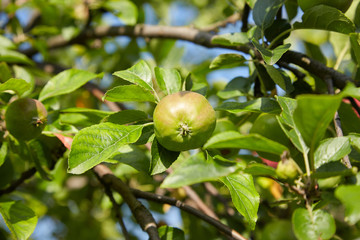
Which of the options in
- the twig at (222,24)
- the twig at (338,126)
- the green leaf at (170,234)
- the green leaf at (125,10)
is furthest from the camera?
the twig at (222,24)

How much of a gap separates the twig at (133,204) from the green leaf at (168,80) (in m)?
0.34

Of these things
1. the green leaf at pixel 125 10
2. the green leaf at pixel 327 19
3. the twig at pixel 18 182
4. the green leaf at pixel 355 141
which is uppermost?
the green leaf at pixel 327 19

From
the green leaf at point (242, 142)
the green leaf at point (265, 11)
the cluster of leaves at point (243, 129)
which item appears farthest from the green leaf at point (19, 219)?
the green leaf at point (265, 11)

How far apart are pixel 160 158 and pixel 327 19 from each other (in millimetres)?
556

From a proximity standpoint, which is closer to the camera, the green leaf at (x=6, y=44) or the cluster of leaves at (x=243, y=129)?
the cluster of leaves at (x=243, y=129)

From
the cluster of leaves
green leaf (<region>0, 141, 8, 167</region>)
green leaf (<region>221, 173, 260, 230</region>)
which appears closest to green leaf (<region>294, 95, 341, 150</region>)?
the cluster of leaves

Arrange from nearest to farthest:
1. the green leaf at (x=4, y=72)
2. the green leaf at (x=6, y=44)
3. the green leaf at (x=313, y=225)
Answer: the green leaf at (x=313, y=225) → the green leaf at (x=4, y=72) → the green leaf at (x=6, y=44)

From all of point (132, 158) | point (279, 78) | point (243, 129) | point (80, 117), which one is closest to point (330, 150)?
point (279, 78)

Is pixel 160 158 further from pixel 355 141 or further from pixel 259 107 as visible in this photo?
pixel 355 141

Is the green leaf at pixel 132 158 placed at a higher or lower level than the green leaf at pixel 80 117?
lower

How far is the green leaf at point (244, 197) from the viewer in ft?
2.81

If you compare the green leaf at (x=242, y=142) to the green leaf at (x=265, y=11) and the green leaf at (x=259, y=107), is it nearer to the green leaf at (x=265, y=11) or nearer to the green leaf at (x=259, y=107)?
the green leaf at (x=259, y=107)

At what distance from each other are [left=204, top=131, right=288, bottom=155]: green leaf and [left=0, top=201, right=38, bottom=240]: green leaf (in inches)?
23.0

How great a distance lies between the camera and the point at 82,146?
2.70ft
